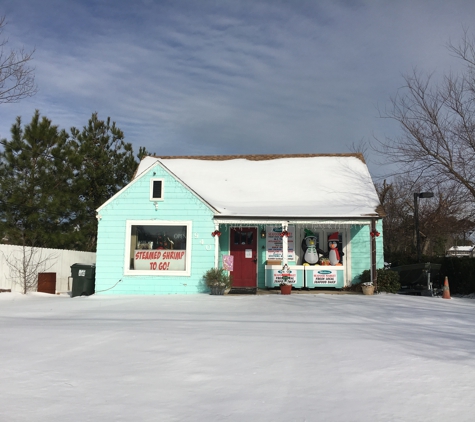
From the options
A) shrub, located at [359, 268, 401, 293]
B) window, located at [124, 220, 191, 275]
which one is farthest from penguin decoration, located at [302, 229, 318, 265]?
window, located at [124, 220, 191, 275]

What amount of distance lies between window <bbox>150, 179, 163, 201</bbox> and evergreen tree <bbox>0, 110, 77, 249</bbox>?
6.08 m

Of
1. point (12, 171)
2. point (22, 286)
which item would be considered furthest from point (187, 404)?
point (12, 171)

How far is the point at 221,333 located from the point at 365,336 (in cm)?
216

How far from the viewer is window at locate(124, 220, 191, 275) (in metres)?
14.2

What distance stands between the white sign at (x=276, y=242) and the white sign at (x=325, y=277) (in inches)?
43.2

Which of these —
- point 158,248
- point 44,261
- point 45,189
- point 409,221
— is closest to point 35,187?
point 45,189

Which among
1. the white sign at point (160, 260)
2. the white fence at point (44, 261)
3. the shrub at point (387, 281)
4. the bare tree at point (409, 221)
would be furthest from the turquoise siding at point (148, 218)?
the bare tree at point (409, 221)

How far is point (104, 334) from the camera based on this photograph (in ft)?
21.6

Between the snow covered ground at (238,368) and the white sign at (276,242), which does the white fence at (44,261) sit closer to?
the snow covered ground at (238,368)

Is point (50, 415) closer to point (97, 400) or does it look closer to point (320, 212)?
point (97, 400)

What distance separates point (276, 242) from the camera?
15484mm

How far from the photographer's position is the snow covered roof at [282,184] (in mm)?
14469

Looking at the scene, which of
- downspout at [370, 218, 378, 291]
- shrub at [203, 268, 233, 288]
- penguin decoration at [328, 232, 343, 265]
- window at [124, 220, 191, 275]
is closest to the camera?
shrub at [203, 268, 233, 288]

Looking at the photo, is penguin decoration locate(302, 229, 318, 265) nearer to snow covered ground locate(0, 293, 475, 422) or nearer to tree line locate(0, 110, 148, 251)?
snow covered ground locate(0, 293, 475, 422)
